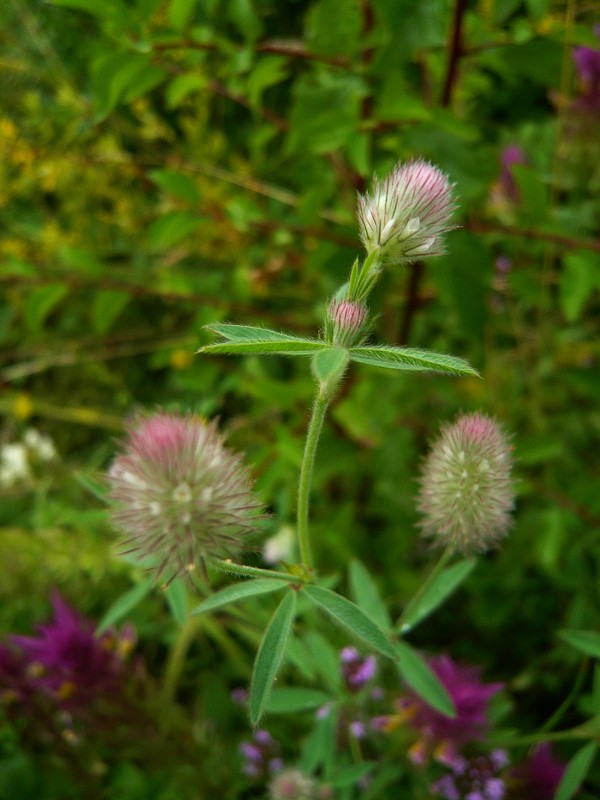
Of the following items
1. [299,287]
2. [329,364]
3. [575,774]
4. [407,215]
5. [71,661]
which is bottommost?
[71,661]

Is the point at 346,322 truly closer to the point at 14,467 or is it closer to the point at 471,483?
the point at 471,483

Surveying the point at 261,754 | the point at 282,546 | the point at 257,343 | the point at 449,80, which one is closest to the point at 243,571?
the point at 257,343

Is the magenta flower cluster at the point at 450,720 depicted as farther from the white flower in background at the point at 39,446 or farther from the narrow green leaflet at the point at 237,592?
the white flower in background at the point at 39,446

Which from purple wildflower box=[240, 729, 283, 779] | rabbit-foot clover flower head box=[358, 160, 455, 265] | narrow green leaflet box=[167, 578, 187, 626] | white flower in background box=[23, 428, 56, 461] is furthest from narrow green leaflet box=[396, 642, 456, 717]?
white flower in background box=[23, 428, 56, 461]

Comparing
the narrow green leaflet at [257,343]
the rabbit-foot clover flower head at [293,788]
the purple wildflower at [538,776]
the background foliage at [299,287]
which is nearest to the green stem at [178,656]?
the background foliage at [299,287]

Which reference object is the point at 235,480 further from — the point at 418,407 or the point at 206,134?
the point at 206,134

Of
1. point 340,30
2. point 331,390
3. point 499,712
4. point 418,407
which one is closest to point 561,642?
point 499,712
